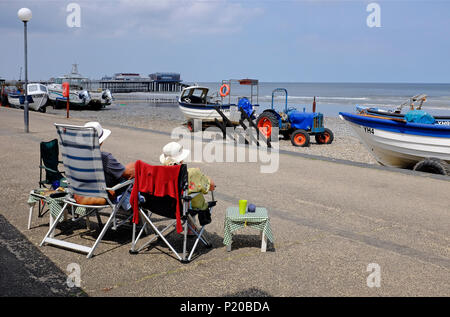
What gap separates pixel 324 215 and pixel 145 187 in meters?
2.77

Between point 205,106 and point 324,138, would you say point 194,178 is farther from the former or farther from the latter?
point 205,106

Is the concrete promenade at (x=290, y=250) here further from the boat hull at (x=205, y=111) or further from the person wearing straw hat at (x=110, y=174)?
the boat hull at (x=205, y=111)

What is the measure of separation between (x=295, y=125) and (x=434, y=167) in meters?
7.12

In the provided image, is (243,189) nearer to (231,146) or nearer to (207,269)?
(207,269)

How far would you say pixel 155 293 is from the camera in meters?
3.82

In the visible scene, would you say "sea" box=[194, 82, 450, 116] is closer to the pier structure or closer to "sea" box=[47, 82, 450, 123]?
"sea" box=[47, 82, 450, 123]

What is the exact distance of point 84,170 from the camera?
4.76m

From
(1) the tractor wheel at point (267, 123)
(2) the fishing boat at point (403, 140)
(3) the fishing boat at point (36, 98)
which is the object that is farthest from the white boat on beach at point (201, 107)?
(3) the fishing boat at point (36, 98)

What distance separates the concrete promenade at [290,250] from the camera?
3.97m

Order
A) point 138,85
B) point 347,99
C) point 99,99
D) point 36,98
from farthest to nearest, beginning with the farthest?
point 138,85 < point 347,99 < point 99,99 < point 36,98

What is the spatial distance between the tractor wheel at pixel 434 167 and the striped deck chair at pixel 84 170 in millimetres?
7215

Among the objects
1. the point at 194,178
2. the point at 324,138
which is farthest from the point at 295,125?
the point at 194,178

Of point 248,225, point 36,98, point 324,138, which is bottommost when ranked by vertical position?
point 248,225

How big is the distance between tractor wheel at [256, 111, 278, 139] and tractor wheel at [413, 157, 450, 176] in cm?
631
